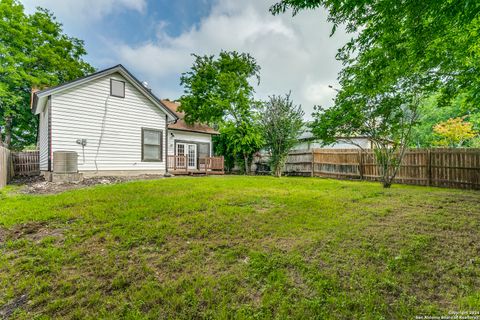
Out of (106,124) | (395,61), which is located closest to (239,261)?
(395,61)

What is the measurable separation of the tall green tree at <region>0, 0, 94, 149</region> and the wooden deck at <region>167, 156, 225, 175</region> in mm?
12510

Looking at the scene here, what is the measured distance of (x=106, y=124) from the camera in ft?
34.8

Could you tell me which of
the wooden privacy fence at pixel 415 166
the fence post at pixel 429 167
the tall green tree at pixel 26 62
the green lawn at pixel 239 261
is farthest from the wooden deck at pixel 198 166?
the tall green tree at pixel 26 62

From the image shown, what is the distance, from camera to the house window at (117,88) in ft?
35.5

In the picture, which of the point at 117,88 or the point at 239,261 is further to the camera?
the point at 117,88

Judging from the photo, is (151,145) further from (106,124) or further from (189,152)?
(189,152)

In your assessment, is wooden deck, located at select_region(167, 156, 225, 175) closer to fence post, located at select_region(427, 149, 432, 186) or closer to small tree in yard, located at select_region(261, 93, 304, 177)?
small tree in yard, located at select_region(261, 93, 304, 177)

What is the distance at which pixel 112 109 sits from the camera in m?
10.8

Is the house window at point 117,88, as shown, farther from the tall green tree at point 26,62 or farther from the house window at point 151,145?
the tall green tree at point 26,62

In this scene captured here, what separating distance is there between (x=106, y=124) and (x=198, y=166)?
22.6ft

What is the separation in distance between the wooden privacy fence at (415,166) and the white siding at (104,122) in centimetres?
942

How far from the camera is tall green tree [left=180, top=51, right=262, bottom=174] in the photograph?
16.0 metres

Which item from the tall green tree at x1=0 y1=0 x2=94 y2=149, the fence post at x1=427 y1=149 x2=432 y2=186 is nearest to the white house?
the tall green tree at x1=0 y1=0 x2=94 y2=149

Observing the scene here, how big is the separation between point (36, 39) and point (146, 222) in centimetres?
2327
